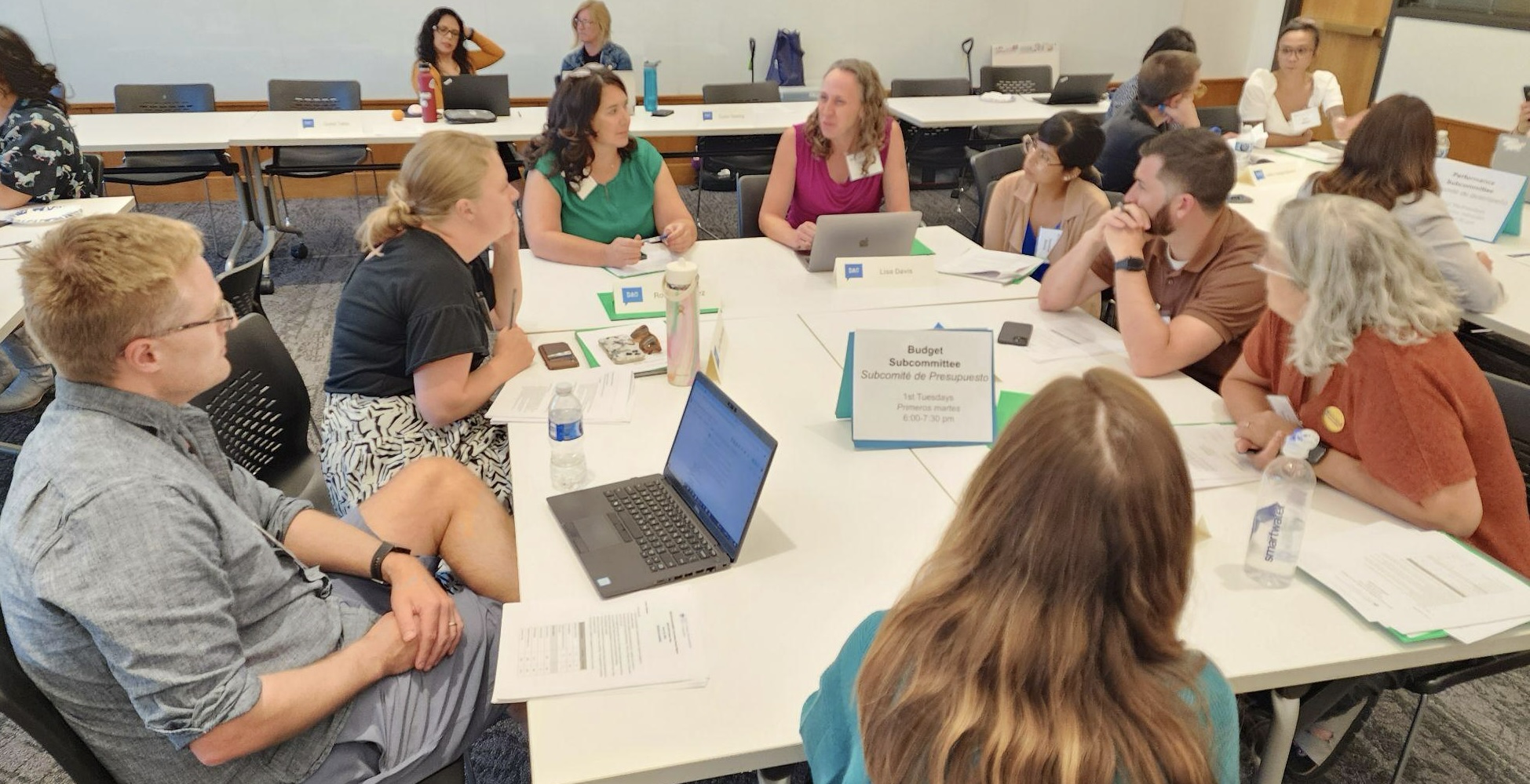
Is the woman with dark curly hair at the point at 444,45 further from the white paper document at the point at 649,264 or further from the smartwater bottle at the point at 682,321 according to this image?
the smartwater bottle at the point at 682,321

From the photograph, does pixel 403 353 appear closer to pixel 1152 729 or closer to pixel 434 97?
pixel 1152 729

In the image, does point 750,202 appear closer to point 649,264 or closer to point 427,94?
point 649,264

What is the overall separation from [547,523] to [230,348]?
86cm

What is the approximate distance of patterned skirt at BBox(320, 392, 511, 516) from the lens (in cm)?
212

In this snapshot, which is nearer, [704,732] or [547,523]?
[704,732]

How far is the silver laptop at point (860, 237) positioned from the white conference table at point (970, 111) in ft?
8.76

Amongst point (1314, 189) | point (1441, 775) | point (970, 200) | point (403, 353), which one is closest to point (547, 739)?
point (403, 353)

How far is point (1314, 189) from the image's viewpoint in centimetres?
314

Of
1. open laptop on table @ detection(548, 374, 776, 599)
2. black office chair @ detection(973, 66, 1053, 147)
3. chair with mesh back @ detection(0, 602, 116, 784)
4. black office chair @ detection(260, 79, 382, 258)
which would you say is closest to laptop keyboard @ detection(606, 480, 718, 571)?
open laptop on table @ detection(548, 374, 776, 599)

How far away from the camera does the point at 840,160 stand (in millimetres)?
3438

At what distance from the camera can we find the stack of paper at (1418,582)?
1.46 m

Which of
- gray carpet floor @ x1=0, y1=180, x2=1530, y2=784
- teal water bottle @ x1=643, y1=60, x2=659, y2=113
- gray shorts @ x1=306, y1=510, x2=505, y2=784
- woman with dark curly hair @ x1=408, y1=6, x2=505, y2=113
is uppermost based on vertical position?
woman with dark curly hair @ x1=408, y1=6, x2=505, y2=113

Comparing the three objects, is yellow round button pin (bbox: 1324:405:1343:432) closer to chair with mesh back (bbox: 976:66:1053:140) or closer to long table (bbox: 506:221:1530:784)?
long table (bbox: 506:221:1530:784)

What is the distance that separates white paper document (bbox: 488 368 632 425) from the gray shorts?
523 mm
